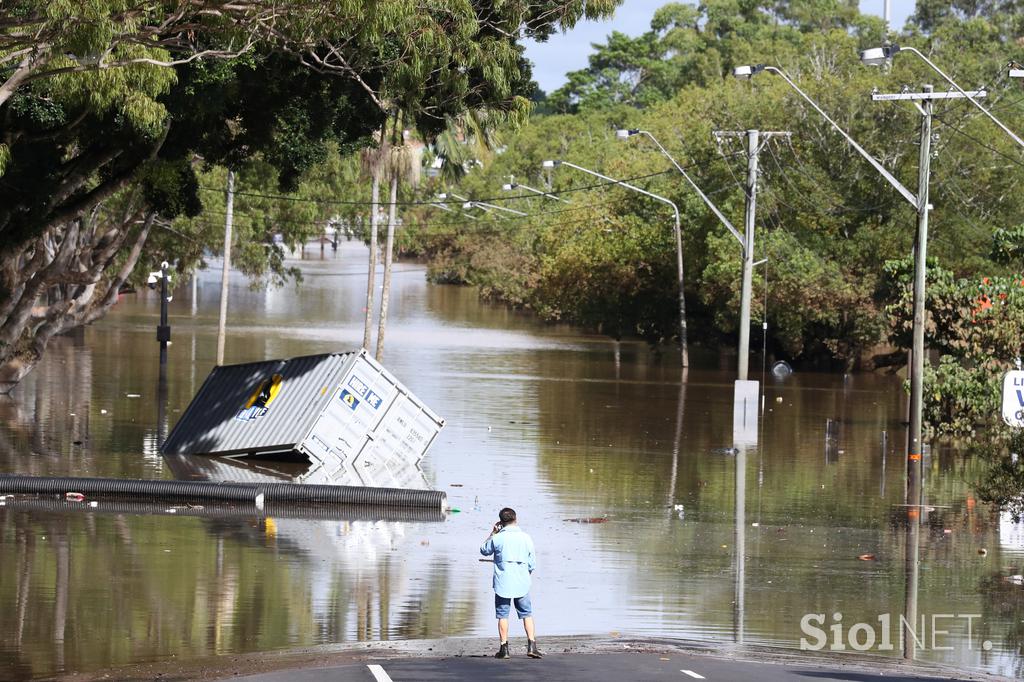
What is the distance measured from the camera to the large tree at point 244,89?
62.4 ft

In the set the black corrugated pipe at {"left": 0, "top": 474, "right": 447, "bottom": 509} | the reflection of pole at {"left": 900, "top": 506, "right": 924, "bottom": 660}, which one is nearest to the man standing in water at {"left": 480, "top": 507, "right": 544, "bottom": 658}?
the reflection of pole at {"left": 900, "top": 506, "right": 924, "bottom": 660}

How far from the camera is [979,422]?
39.6 m

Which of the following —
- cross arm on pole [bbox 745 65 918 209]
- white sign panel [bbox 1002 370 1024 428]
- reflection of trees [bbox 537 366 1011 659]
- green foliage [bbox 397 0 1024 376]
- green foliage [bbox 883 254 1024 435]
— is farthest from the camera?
green foliage [bbox 397 0 1024 376]

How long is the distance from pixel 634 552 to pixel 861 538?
3.87 meters

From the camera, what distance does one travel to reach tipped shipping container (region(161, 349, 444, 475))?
28375 millimetres

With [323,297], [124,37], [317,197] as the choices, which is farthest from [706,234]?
[323,297]

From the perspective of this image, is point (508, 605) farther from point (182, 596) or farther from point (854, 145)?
point (854, 145)

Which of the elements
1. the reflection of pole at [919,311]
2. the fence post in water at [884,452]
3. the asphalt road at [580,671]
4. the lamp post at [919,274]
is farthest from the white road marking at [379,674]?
the reflection of pole at [919,311]

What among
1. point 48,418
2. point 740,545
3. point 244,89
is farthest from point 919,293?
point 48,418

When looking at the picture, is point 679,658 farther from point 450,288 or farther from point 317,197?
point 450,288

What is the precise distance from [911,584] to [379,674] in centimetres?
859

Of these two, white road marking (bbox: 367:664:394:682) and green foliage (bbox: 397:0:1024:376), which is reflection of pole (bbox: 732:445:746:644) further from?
green foliage (bbox: 397:0:1024:376)

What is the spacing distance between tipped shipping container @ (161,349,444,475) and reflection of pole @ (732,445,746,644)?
5.98 meters

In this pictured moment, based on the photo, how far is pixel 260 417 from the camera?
2970cm
